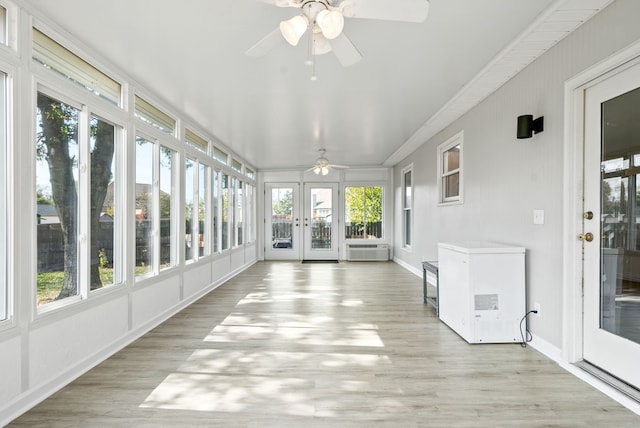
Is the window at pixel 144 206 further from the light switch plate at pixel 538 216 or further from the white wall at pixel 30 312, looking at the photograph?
the light switch plate at pixel 538 216

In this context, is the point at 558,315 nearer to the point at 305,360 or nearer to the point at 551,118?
the point at 551,118

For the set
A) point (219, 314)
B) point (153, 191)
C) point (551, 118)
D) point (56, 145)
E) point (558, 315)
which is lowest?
point (219, 314)

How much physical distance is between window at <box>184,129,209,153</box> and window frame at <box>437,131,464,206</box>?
11.9 feet

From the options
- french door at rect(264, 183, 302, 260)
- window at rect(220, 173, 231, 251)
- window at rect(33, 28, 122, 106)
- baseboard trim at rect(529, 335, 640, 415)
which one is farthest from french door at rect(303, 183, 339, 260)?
baseboard trim at rect(529, 335, 640, 415)

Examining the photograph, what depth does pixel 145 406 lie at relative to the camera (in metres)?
2.10

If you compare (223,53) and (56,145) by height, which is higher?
(223,53)

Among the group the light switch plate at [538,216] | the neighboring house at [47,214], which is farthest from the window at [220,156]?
the light switch plate at [538,216]

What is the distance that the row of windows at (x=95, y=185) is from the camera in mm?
2297

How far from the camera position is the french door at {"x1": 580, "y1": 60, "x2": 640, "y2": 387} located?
2162 mm

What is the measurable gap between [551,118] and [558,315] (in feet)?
5.06

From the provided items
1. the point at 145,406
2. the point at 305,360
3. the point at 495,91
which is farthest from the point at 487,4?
the point at 145,406

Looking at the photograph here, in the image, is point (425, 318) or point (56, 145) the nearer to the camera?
point (56, 145)

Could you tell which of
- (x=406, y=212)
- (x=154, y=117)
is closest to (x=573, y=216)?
(x=154, y=117)

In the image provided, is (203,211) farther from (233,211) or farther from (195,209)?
(233,211)
